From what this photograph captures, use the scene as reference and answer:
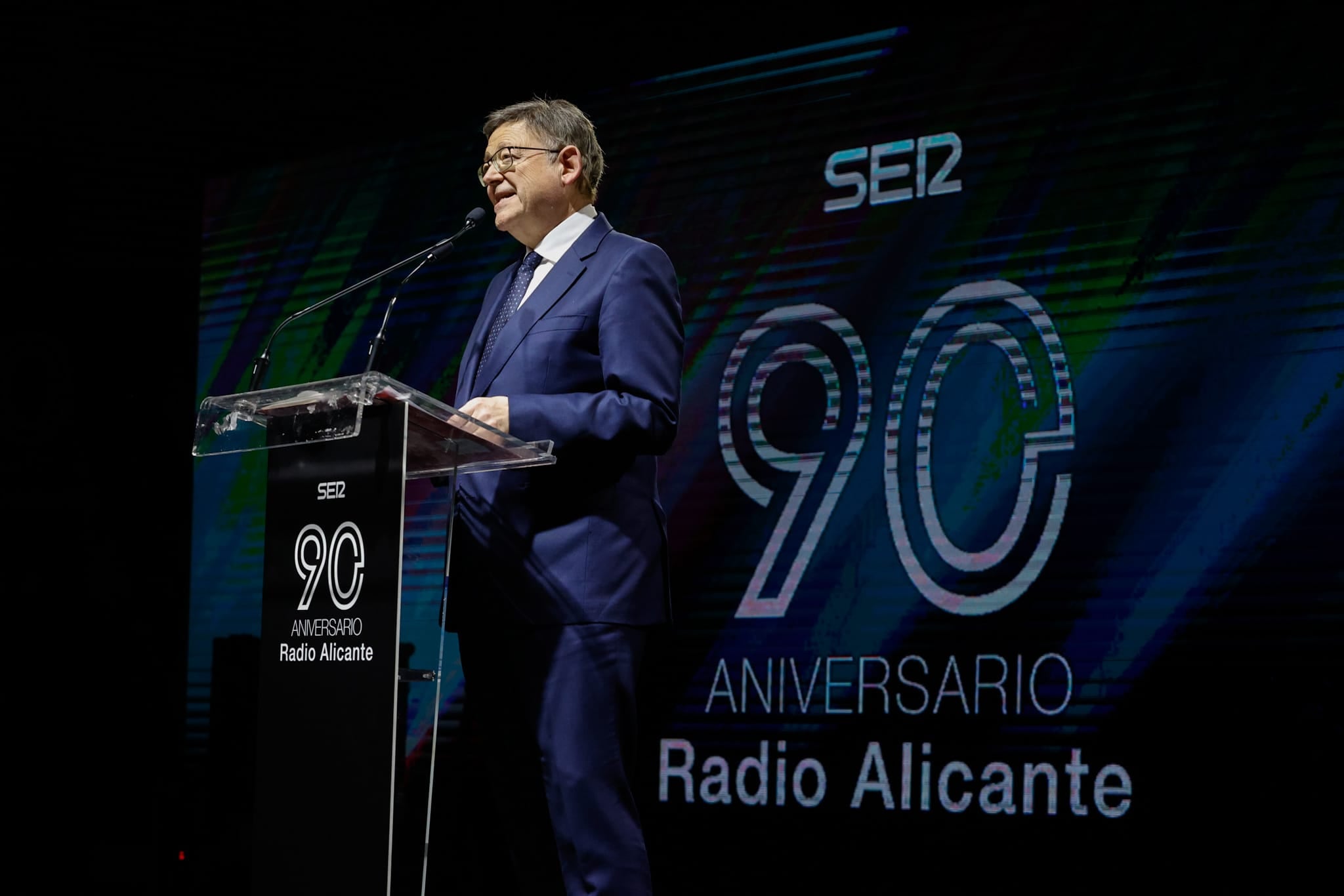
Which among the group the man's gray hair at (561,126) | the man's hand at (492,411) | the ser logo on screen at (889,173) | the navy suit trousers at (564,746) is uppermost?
the ser logo on screen at (889,173)

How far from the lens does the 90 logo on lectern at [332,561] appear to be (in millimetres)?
2047

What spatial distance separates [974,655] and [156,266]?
3392mm

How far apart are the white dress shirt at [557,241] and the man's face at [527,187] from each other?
0.02 m

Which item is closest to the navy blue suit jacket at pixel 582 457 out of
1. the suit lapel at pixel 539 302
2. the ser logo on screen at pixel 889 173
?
the suit lapel at pixel 539 302

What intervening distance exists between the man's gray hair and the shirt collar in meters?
0.07

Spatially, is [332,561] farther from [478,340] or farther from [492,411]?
[478,340]

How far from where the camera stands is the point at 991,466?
12.2ft

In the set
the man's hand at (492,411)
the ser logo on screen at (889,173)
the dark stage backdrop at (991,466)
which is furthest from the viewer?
the ser logo on screen at (889,173)

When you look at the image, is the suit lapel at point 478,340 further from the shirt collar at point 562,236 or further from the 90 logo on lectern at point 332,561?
the 90 logo on lectern at point 332,561

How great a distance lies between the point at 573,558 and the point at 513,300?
1.79 ft

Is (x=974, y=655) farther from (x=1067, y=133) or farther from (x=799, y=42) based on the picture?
(x=799, y=42)

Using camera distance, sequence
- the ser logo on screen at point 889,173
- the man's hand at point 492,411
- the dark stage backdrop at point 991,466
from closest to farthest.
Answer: the man's hand at point 492,411
the dark stage backdrop at point 991,466
the ser logo on screen at point 889,173

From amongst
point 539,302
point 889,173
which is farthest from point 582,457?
point 889,173

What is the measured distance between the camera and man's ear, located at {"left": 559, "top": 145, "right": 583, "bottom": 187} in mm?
2547
